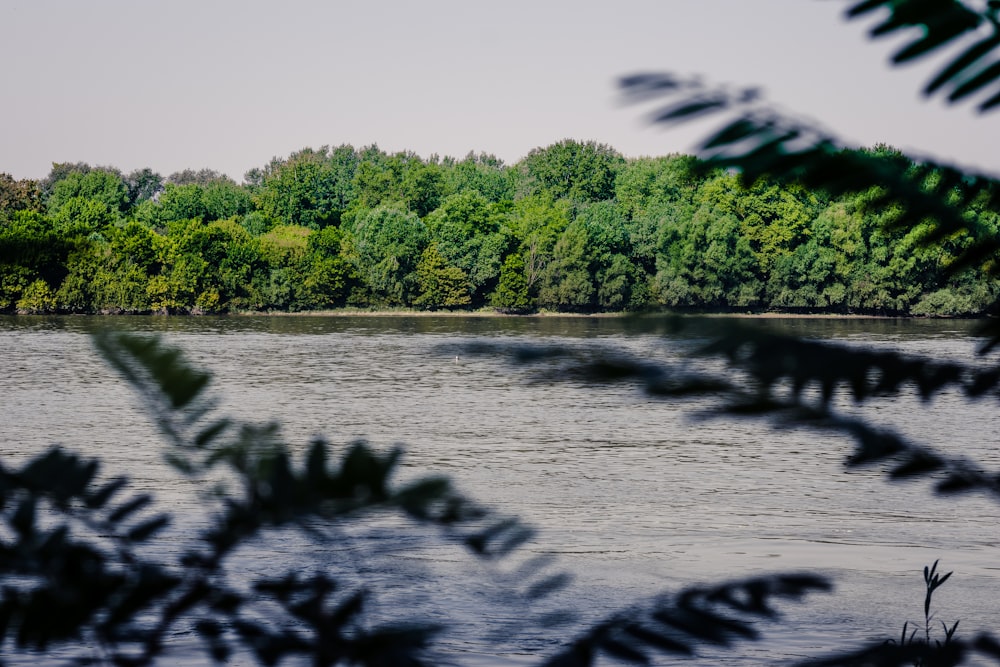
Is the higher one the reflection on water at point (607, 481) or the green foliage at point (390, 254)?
the green foliage at point (390, 254)

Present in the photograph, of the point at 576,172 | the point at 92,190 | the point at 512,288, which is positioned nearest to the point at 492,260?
the point at 512,288

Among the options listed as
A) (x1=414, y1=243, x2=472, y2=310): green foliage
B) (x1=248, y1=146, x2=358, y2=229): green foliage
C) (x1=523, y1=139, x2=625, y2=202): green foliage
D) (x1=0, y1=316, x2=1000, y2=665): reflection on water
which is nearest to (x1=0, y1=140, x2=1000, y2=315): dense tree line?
(x1=414, y1=243, x2=472, y2=310): green foliage

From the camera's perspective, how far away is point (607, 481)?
2212 cm

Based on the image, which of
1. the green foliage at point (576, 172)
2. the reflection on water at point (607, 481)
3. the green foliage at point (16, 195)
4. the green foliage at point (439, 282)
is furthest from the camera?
the green foliage at point (576, 172)

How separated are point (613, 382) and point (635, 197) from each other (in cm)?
11102

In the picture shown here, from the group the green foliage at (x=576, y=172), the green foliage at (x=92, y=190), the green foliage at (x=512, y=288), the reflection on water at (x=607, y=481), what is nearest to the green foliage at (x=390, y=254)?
the green foliage at (x=512, y=288)

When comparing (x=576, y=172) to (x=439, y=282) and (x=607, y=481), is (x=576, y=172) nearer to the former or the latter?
(x=439, y=282)

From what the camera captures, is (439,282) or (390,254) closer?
(390,254)

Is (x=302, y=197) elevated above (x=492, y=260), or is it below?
above

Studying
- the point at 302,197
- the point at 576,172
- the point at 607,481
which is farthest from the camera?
the point at 576,172

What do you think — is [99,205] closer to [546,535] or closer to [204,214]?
[204,214]

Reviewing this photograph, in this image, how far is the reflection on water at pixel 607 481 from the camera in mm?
9164

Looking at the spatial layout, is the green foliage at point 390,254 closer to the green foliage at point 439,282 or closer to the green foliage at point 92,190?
the green foliage at point 439,282

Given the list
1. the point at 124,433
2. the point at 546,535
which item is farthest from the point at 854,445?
the point at 124,433
